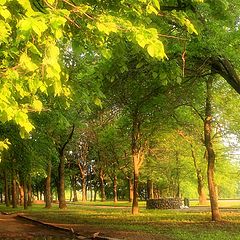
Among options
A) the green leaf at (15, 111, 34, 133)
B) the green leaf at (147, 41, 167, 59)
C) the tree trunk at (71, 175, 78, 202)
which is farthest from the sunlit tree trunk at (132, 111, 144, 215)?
the tree trunk at (71, 175, 78, 202)

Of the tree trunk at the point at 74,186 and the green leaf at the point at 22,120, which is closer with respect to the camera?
the green leaf at the point at 22,120

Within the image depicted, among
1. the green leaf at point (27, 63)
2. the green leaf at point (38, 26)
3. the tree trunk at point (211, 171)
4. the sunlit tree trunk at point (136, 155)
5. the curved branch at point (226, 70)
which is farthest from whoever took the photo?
the sunlit tree trunk at point (136, 155)

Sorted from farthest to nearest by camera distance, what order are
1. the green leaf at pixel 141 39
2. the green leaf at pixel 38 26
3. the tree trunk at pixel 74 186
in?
the tree trunk at pixel 74 186
the green leaf at pixel 141 39
the green leaf at pixel 38 26

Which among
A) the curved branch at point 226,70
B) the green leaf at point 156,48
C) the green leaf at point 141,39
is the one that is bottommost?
the green leaf at point 156,48

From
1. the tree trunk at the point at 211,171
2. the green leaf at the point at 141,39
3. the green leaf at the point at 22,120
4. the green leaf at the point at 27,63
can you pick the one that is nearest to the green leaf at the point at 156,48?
the green leaf at the point at 141,39

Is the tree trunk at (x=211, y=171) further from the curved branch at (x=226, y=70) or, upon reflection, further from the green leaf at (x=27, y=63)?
the green leaf at (x=27, y=63)

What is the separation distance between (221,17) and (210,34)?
0.93 meters

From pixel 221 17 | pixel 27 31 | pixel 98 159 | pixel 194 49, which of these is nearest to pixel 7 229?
pixel 194 49

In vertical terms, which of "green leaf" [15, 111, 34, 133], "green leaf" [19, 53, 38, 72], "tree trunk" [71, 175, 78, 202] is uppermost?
"green leaf" [19, 53, 38, 72]

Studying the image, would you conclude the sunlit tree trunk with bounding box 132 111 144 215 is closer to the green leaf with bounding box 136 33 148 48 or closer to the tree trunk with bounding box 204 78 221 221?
the tree trunk with bounding box 204 78 221 221

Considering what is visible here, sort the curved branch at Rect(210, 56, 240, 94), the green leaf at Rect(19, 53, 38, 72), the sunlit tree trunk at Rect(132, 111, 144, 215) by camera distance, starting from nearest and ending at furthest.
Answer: the green leaf at Rect(19, 53, 38, 72), the curved branch at Rect(210, 56, 240, 94), the sunlit tree trunk at Rect(132, 111, 144, 215)

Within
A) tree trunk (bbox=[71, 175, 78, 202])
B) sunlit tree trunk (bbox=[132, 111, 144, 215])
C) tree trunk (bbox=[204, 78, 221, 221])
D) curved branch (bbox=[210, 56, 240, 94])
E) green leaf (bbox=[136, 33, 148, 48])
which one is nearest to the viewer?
green leaf (bbox=[136, 33, 148, 48])

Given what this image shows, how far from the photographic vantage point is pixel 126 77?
43.4 feet

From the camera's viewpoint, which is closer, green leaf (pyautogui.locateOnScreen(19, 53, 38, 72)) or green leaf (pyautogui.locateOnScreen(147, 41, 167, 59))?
green leaf (pyautogui.locateOnScreen(19, 53, 38, 72))
